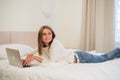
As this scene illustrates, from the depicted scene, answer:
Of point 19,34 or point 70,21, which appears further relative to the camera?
point 70,21

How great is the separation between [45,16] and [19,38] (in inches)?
33.8

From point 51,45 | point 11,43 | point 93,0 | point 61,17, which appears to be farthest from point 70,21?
point 51,45

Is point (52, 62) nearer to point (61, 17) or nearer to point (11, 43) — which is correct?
point (11, 43)

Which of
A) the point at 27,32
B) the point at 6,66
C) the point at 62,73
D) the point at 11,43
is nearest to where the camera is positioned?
the point at 62,73

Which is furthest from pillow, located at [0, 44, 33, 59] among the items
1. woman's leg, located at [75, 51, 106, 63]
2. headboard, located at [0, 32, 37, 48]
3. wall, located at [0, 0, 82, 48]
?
woman's leg, located at [75, 51, 106, 63]

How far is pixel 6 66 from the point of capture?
2.07 m

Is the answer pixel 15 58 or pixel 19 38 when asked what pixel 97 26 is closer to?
pixel 19 38

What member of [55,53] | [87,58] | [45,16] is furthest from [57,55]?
[45,16]

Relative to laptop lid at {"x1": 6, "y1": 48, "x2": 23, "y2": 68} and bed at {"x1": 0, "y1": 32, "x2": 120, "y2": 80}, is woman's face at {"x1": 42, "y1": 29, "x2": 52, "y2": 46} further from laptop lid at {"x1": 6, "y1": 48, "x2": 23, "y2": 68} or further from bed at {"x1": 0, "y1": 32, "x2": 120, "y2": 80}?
laptop lid at {"x1": 6, "y1": 48, "x2": 23, "y2": 68}

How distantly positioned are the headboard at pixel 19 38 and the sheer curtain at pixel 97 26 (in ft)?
3.38

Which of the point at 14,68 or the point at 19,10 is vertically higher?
the point at 19,10

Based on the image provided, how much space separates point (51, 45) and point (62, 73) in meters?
0.61

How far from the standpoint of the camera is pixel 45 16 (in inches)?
159

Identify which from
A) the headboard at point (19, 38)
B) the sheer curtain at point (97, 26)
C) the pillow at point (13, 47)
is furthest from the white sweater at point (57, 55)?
the sheer curtain at point (97, 26)
